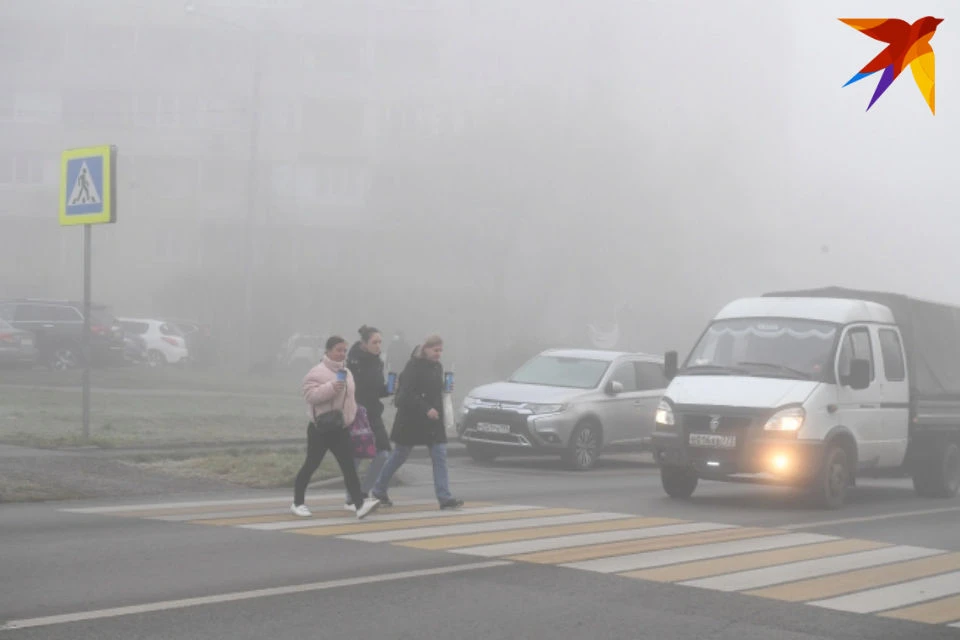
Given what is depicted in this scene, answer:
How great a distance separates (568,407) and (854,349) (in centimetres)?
508

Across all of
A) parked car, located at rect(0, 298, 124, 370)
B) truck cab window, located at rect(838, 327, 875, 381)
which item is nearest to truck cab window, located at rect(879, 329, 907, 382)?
truck cab window, located at rect(838, 327, 875, 381)

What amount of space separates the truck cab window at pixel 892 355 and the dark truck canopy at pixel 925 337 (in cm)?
21

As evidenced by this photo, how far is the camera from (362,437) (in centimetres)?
1190

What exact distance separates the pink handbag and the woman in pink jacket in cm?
18

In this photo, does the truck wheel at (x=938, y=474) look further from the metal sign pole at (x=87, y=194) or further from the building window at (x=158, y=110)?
the building window at (x=158, y=110)

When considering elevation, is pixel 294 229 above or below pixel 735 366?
above

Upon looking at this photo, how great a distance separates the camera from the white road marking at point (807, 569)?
8484mm

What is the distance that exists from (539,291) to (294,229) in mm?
9552

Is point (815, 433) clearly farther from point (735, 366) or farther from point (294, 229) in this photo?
point (294, 229)

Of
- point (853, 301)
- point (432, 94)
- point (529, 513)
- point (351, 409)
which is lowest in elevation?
point (529, 513)

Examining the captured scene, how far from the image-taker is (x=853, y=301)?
14977mm

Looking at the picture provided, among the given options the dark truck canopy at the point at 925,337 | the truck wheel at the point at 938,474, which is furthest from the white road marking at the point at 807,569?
the truck wheel at the point at 938,474

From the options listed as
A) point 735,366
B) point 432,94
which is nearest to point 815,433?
point 735,366

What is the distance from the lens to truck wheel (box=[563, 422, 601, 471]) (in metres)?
18.7
